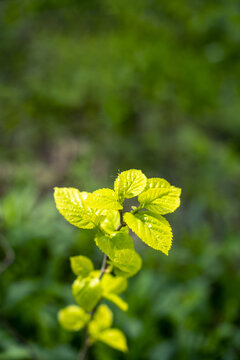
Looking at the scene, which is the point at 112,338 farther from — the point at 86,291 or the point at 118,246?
the point at 118,246

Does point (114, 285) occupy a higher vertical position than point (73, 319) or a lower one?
higher

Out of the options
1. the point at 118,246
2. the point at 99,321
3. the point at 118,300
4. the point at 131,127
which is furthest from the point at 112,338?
the point at 131,127

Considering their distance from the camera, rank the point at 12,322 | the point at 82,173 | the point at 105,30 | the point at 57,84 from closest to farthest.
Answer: the point at 12,322
the point at 82,173
the point at 57,84
the point at 105,30

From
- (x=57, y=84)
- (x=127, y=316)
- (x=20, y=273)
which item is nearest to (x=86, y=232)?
(x=20, y=273)

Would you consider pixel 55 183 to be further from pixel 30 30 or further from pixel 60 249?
pixel 30 30

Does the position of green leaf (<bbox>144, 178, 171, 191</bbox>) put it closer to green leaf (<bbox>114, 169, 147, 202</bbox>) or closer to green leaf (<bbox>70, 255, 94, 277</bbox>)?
green leaf (<bbox>114, 169, 147, 202</bbox>)
